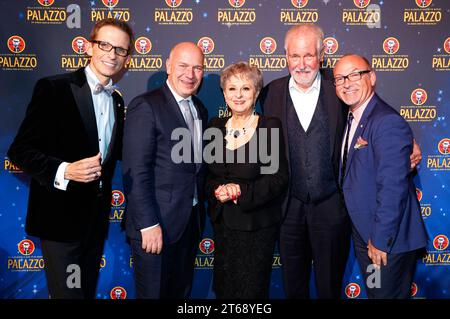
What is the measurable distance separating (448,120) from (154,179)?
9.94ft

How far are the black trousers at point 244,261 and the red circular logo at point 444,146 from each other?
230cm

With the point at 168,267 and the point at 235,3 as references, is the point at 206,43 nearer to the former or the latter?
the point at 235,3

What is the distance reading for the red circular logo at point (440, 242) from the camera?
3.92 meters

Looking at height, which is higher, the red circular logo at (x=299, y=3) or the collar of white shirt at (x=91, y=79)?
the red circular logo at (x=299, y=3)

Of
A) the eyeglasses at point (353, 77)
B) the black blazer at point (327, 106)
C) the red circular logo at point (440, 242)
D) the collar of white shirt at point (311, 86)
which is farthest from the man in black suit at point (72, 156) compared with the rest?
the red circular logo at point (440, 242)

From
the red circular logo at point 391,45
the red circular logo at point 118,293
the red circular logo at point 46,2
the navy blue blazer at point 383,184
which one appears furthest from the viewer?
the red circular logo at point 118,293

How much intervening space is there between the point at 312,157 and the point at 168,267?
1346 millimetres

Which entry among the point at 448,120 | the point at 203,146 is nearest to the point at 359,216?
the point at 203,146

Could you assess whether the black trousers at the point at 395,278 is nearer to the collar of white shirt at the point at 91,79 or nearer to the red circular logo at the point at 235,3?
the collar of white shirt at the point at 91,79

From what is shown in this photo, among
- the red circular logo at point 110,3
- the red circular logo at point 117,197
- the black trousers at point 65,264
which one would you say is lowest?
the black trousers at point 65,264

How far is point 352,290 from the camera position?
3945mm

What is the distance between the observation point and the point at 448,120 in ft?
12.6

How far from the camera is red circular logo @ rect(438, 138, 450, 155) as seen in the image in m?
3.84

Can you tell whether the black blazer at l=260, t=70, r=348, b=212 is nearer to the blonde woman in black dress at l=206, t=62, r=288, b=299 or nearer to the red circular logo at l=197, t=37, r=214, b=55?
the blonde woman in black dress at l=206, t=62, r=288, b=299
